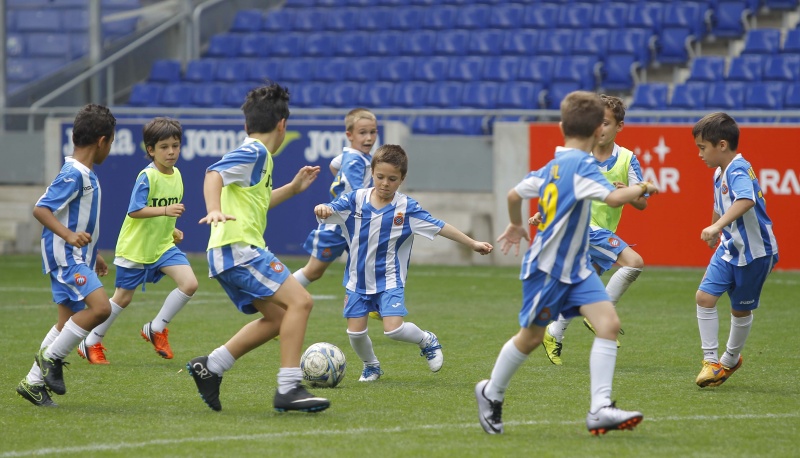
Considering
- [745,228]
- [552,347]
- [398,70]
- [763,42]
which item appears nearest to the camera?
[745,228]

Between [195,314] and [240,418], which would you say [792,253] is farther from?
[240,418]

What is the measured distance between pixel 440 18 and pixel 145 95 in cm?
525

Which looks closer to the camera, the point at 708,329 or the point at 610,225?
the point at 708,329

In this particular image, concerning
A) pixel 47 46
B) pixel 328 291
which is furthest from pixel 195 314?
pixel 47 46

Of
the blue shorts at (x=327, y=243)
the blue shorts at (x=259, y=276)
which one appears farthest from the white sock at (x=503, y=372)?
the blue shorts at (x=327, y=243)

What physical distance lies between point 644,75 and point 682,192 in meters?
4.43

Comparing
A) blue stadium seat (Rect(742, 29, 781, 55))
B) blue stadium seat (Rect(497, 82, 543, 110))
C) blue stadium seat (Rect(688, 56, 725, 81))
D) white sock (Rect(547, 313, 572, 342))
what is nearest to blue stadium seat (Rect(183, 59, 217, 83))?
blue stadium seat (Rect(497, 82, 543, 110))

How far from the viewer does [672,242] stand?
1370 centimetres

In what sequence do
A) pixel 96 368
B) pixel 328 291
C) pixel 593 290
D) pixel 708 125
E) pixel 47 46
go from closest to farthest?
pixel 593 290 → pixel 708 125 → pixel 96 368 → pixel 328 291 → pixel 47 46

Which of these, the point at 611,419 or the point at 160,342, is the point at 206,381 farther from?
the point at 160,342

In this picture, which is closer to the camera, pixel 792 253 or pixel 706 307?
pixel 706 307

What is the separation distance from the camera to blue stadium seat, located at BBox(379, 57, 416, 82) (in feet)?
62.1

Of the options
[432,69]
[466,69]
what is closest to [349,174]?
[466,69]

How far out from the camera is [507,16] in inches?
762
